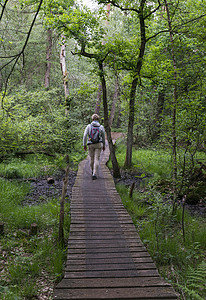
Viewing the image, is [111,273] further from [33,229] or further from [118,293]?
[33,229]

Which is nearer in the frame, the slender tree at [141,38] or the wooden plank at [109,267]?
the wooden plank at [109,267]

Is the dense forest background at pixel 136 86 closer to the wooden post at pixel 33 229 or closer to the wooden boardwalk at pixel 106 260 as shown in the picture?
the wooden boardwalk at pixel 106 260

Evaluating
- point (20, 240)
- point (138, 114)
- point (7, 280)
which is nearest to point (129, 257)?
point (7, 280)

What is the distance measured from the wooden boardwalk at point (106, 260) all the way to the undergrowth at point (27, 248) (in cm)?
54

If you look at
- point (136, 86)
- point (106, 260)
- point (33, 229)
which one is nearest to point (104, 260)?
point (106, 260)

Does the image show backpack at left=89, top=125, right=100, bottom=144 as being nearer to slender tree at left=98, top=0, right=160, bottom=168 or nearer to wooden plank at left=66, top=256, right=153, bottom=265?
slender tree at left=98, top=0, right=160, bottom=168

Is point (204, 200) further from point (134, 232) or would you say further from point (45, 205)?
point (45, 205)

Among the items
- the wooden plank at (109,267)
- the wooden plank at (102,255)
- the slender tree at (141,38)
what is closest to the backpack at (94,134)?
the slender tree at (141,38)

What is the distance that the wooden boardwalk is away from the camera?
306 centimetres

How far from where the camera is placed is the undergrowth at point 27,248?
12.2ft

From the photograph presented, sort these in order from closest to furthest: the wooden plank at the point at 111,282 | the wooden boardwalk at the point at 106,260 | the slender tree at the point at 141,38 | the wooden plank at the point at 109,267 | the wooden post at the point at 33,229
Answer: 1. the wooden boardwalk at the point at 106,260
2. the wooden plank at the point at 111,282
3. the wooden plank at the point at 109,267
4. the wooden post at the point at 33,229
5. the slender tree at the point at 141,38

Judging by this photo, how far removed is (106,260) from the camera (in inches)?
152

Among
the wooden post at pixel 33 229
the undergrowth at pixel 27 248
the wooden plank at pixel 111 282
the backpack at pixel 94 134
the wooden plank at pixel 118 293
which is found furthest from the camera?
the backpack at pixel 94 134

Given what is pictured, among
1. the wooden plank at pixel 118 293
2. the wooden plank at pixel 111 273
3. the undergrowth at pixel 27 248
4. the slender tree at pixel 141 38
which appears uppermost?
the slender tree at pixel 141 38
